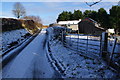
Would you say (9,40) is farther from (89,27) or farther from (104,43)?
(89,27)

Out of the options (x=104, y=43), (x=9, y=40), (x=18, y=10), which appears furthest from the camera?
(x=18, y=10)

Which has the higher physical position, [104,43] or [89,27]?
[89,27]

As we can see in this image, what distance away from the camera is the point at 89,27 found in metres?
51.0

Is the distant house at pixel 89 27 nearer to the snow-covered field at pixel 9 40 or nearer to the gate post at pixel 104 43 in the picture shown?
the snow-covered field at pixel 9 40

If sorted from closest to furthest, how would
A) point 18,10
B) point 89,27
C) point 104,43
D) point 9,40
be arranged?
point 104,43
point 9,40
point 89,27
point 18,10

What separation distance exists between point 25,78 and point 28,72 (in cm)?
90

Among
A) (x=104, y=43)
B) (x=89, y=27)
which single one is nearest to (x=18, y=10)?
(x=89, y=27)

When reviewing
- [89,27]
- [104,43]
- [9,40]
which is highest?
[89,27]

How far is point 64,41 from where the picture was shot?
15594mm

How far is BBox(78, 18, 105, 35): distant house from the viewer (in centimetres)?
4801

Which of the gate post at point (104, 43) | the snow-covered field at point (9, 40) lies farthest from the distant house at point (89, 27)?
the gate post at point (104, 43)

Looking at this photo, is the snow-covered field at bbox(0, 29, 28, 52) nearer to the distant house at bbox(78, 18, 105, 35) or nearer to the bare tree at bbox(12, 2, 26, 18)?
the distant house at bbox(78, 18, 105, 35)

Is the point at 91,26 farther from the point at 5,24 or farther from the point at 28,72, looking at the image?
the point at 28,72

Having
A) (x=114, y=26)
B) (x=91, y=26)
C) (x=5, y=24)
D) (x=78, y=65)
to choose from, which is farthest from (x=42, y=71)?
(x=91, y=26)
